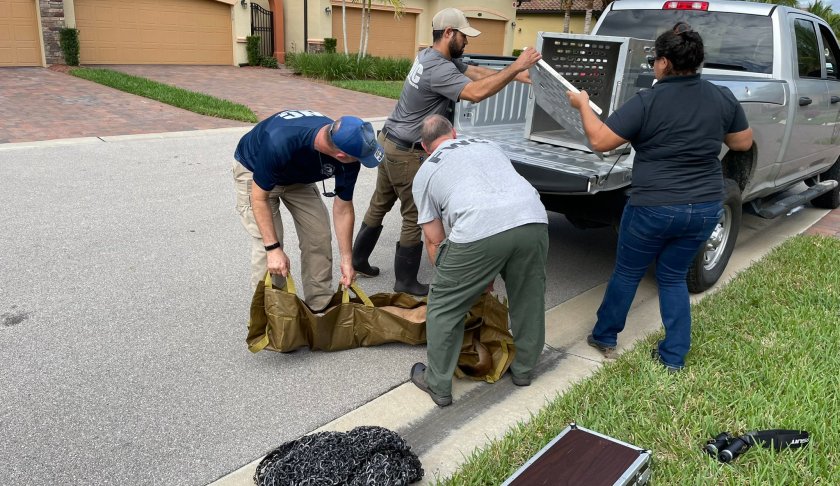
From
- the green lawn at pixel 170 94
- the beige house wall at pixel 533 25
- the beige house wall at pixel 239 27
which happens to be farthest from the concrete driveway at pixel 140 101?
the beige house wall at pixel 533 25

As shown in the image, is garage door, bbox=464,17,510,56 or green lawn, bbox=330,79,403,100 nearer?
green lawn, bbox=330,79,403,100

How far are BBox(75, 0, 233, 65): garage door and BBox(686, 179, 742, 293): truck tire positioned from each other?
1722 cm

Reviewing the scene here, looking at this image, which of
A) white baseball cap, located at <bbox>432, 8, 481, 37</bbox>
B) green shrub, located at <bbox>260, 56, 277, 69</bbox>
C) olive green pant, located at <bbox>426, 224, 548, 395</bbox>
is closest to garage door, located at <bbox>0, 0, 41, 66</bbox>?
green shrub, located at <bbox>260, 56, 277, 69</bbox>

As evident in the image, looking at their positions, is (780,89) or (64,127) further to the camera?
(64,127)

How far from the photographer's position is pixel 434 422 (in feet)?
10.9

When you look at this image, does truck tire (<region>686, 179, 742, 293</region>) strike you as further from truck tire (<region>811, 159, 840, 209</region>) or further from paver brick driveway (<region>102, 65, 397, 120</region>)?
paver brick driveway (<region>102, 65, 397, 120</region>)

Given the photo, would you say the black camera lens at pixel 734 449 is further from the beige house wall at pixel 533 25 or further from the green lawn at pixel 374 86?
the beige house wall at pixel 533 25

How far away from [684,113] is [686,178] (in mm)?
339

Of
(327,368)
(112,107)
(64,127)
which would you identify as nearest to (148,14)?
(112,107)

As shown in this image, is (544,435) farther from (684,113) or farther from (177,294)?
(177,294)

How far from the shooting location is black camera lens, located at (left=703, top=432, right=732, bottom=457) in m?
2.97

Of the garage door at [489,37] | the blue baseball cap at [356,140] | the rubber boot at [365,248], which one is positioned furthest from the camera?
→ the garage door at [489,37]

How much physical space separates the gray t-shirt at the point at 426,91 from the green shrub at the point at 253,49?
56.5 feet

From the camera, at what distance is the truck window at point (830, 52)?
6.36 metres
